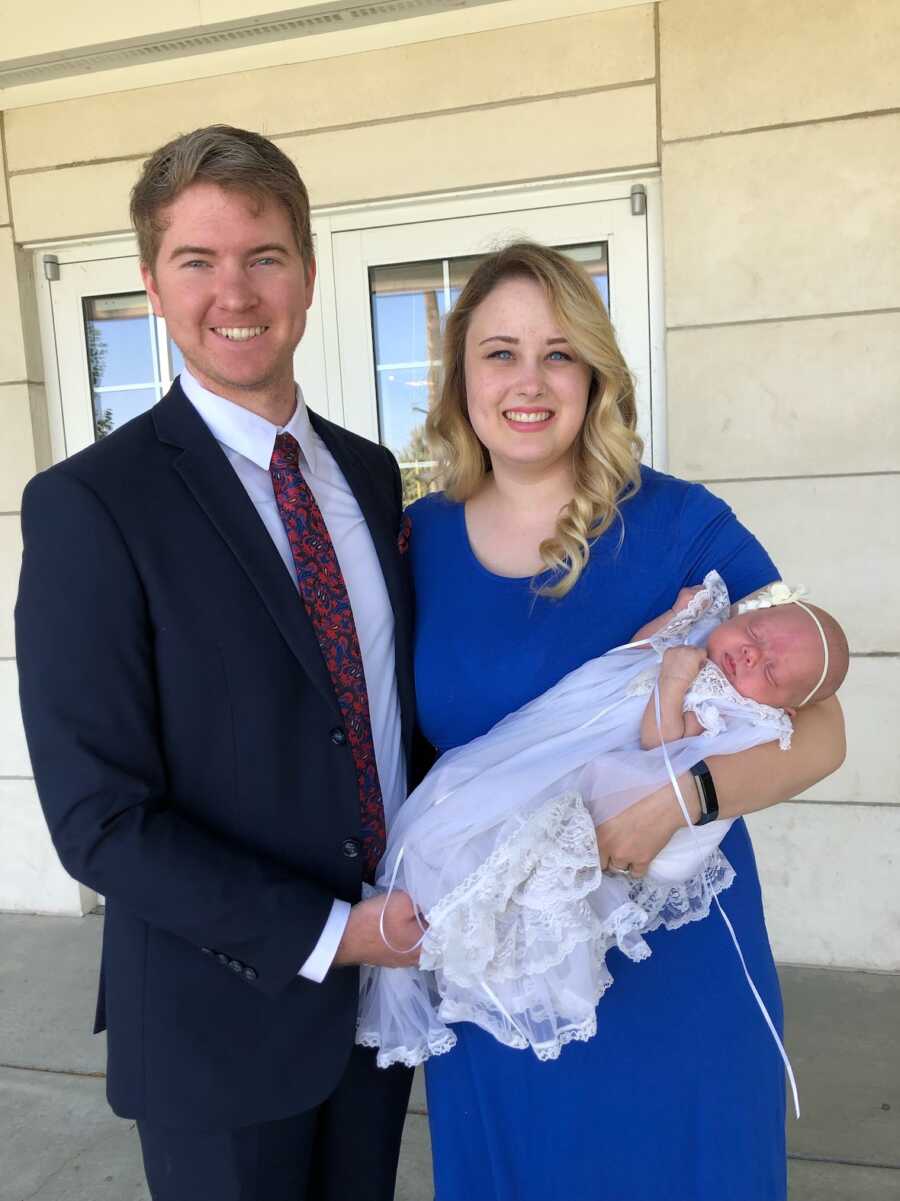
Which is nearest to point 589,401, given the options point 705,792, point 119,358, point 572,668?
point 572,668

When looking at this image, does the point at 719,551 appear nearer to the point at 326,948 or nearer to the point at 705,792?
the point at 705,792

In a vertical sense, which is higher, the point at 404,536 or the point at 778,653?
the point at 404,536

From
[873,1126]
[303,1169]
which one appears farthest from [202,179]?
[873,1126]

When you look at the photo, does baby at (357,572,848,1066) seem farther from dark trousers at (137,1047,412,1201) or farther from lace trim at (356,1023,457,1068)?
dark trousers at (137,1047,412,1201)

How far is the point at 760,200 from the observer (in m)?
2.84

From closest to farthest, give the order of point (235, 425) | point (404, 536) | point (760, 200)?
point (235, 425) < point (404, 536) < point (760, 200)

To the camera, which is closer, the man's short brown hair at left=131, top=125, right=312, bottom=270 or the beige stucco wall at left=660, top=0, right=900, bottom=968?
the man's short brown hair at left=131, top=125, right=312, bottom=270

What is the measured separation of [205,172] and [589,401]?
723mm

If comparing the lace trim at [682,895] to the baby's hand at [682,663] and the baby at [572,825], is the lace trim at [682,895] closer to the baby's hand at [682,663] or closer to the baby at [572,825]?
the baby at [572,825]

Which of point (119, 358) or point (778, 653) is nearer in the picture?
point (778, 653)

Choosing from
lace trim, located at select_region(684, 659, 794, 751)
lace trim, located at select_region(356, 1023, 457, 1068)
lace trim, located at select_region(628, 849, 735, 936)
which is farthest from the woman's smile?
lace trim, located at select_region(356, 1023, 457, 1068)

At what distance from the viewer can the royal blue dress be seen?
1.38 meters

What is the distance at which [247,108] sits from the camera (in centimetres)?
316

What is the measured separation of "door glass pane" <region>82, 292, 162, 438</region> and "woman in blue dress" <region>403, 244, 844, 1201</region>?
7.41 feet
